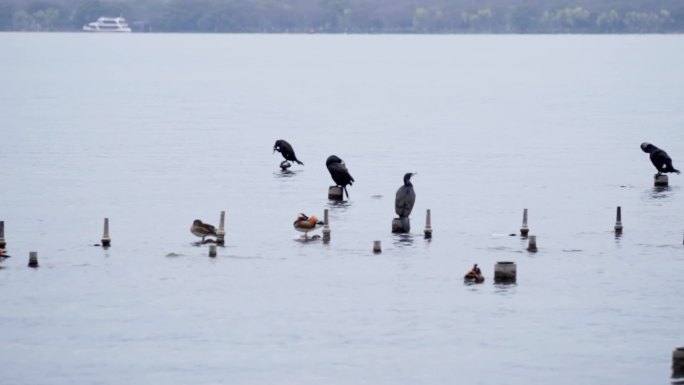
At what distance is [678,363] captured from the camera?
124ft

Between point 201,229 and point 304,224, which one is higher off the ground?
point 304,224

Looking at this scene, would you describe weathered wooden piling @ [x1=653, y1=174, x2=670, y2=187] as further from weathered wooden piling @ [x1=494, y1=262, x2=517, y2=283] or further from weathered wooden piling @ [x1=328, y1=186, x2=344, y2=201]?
weathered wooden piling @ [x1=494, y1=262, x2=517, y2=283]

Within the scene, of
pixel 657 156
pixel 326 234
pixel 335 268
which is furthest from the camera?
pixel 657 156

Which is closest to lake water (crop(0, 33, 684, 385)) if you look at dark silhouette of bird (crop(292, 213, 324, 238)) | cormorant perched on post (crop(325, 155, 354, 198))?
dark silhouette of bird (crop(292, 213, 324, 238))

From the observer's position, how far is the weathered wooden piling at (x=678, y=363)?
3759 cm

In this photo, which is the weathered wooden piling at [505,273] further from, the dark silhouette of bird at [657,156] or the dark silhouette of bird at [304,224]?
the dark silhouette of bird at [657,156]

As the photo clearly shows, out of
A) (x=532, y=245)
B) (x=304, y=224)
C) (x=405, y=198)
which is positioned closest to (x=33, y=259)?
(x=304, y=224)

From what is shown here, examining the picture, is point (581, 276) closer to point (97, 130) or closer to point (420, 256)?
point (420, 256)

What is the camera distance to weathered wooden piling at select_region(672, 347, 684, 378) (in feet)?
123

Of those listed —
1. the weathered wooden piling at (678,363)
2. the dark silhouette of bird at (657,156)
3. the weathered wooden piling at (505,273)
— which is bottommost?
the weathered wooden piling at (678,363)

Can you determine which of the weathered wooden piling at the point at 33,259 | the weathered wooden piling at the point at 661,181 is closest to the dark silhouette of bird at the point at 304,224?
the weathered wooden piling at the point at 33,259

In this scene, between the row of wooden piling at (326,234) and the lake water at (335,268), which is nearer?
the lake water at (335,268)

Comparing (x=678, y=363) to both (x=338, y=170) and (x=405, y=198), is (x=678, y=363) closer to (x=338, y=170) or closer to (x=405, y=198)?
(x=405, y=198)

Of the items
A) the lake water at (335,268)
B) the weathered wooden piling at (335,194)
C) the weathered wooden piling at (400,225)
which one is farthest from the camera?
the weathered wooden piling at (335,194)
